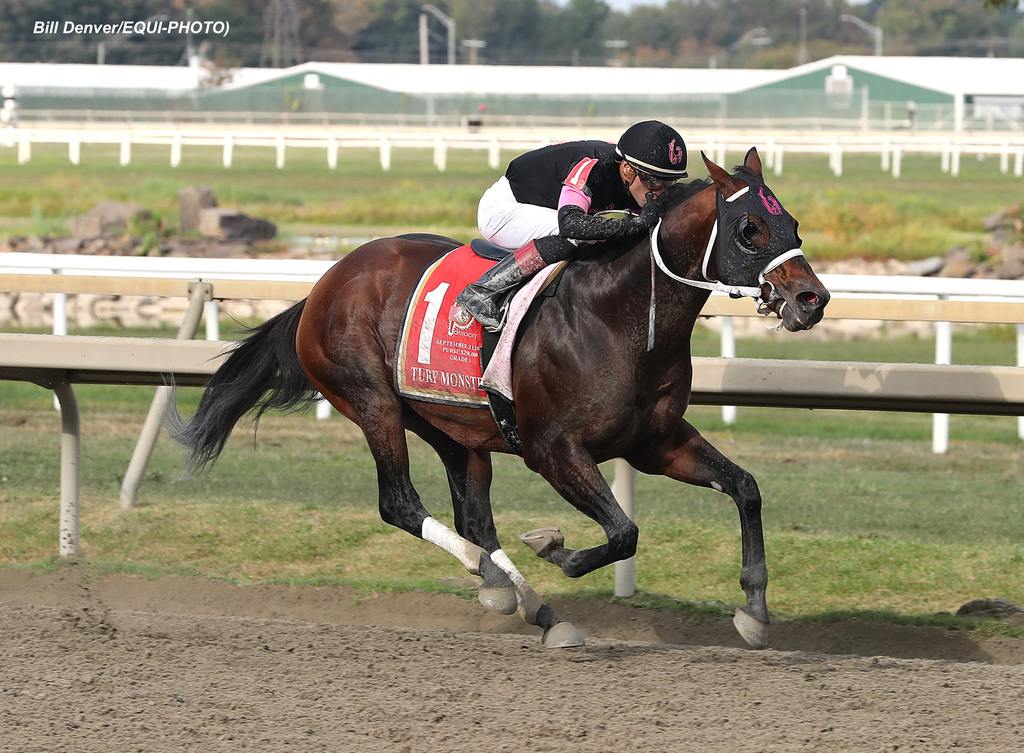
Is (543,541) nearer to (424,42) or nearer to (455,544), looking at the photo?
(455,544)

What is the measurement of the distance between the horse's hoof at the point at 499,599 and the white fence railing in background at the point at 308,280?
4.17 meters

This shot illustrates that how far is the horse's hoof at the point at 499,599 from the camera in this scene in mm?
4957

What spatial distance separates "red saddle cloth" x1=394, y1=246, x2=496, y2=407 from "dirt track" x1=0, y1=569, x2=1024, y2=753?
2.65 feet

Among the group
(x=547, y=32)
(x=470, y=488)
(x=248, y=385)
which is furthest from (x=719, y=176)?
(x=547, y=32)

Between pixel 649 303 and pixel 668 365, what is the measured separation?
20cm

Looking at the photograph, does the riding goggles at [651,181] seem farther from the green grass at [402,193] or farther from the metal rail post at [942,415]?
the green grass at [402,193]

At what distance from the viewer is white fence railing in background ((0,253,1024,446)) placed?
9141mm

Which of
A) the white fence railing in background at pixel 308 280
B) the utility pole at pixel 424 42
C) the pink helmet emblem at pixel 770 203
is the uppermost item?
the utility pole at pixel 424 42

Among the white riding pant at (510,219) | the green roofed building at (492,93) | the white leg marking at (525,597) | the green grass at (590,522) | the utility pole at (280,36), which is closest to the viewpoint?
the white leg marking at (525,597)

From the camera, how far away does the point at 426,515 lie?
214 inches

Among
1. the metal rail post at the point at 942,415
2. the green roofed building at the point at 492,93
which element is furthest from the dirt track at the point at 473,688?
the green roofed building at the point at 492,93

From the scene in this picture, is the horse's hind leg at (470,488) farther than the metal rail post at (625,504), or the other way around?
the metal rail post at (625,504)

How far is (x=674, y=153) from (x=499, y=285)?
0.69 metres

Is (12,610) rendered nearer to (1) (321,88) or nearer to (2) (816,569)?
(2) (816,569)
